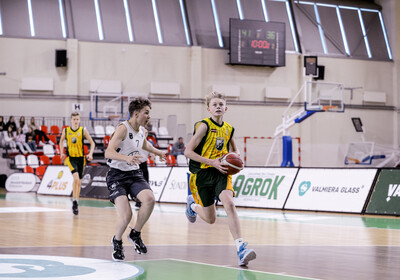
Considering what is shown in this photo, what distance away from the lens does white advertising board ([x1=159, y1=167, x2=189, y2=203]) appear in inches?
662

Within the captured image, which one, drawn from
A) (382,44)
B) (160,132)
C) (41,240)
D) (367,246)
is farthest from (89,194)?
(382,44)

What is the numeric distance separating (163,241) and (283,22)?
22759 millimetres

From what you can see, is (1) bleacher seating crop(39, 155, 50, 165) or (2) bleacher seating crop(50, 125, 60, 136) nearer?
(1) bleacher seating crop(39, 155, 50, 165)

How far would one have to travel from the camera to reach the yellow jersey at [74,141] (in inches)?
518

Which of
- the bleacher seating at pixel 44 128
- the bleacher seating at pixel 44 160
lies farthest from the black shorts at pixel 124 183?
the bleacher seating at pixel 44 128

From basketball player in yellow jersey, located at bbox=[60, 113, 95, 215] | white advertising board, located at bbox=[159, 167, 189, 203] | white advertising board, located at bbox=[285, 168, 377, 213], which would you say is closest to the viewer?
basketball player in yellow jersey, located at bbox=[60, 113, 95, 215]

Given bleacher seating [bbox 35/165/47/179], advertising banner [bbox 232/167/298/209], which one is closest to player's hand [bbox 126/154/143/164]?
advertising banner [bbox 232/167/298/209]

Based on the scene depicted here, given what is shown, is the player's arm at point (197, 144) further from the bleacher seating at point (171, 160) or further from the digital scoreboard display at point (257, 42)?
the digital scoreboard display at point (257, 42)

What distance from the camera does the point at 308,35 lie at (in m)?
32.0

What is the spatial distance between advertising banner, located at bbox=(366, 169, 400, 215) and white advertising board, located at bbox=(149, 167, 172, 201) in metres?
6.04

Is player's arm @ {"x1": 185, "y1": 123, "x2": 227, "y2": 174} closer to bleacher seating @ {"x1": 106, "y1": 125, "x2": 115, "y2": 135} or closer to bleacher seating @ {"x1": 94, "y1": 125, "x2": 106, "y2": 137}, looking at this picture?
bleacher seating @ {"x1": 94, "y1": 125, "x2": 106, "y2": 137}

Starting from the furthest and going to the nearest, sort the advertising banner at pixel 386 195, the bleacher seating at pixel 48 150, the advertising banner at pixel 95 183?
the bleacher seating at pixel 48 150 < the advertising banner at pixel 95 183 < the advertising banner at pixel 386 195

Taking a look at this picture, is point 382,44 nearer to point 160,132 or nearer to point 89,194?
point 160,132

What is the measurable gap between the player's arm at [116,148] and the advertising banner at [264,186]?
334 inches
